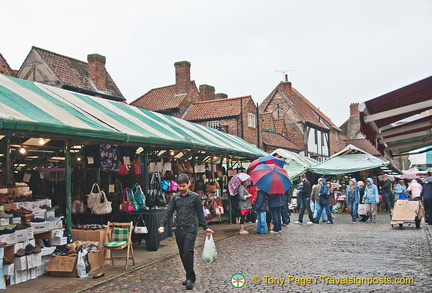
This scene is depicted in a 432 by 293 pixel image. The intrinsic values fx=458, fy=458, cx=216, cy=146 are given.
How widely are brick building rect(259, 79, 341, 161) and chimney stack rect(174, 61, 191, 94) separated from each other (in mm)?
11080

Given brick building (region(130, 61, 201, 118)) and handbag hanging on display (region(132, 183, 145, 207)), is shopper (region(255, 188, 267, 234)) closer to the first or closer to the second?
handbag hanging on display (region(132, 183, 145, 207))

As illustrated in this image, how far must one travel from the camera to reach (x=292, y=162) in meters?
25.4

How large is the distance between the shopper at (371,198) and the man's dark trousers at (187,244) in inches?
428

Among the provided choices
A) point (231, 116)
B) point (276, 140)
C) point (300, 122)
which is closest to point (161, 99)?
point (231, 116)

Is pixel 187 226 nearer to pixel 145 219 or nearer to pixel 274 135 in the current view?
pixel 145 219

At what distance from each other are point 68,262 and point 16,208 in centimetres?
133

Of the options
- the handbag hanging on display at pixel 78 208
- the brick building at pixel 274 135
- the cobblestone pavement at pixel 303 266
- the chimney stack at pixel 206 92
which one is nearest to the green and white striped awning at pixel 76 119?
the handbag hanging on display at pixel 78 208

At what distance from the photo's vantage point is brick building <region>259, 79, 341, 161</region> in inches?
1639

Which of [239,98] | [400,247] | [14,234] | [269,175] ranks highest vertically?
[239,98]

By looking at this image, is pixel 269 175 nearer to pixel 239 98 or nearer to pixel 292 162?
pixel 292 162

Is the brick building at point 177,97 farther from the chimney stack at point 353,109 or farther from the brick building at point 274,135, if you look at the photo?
the chimney stack at point 353,109

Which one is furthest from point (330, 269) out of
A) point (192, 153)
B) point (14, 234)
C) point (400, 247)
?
point (192, 153)

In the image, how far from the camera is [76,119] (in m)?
8.84

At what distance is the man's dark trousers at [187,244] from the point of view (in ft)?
22.2
